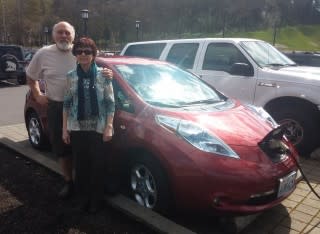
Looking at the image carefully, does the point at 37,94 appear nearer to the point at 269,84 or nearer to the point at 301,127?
the point at 269,84

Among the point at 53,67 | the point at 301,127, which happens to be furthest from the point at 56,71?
the point at 301,127

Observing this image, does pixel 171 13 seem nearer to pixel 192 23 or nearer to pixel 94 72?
pixel 192 23

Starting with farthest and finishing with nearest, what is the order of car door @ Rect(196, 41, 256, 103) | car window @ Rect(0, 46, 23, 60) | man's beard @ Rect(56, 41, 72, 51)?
car window @ Rect(0, 46, 23, 60) < car door @ Rect(196, 41, 256, 103) < man's beard @ Rect(56, 41, 72, 51)

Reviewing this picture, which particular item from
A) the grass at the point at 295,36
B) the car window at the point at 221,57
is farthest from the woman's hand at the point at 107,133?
the grass at the point at 295,36

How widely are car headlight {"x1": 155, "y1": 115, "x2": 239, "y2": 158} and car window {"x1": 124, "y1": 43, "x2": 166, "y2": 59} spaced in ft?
13.4

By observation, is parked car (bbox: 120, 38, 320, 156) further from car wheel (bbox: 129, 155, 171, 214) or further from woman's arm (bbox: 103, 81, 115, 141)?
woman's arm (bbox: 103, 81, 115, 141)

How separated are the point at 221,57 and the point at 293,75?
1366 mm

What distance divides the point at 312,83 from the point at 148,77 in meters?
2.67

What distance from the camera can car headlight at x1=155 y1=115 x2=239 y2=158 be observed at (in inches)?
129

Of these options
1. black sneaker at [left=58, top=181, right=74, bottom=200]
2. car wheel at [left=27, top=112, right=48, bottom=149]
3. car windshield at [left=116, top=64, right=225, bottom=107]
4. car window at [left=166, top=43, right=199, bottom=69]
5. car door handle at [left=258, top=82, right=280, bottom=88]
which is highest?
car window at [left=166, top=43, right=199, bottom=69]

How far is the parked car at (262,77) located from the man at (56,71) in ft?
10.2

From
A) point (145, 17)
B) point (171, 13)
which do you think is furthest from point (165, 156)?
point (171, 13)

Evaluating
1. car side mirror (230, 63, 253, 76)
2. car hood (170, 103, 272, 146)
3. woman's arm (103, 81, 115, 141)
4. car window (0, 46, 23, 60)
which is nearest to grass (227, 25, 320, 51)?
car window (0, 46, 23, 60)

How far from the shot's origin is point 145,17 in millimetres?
70688
